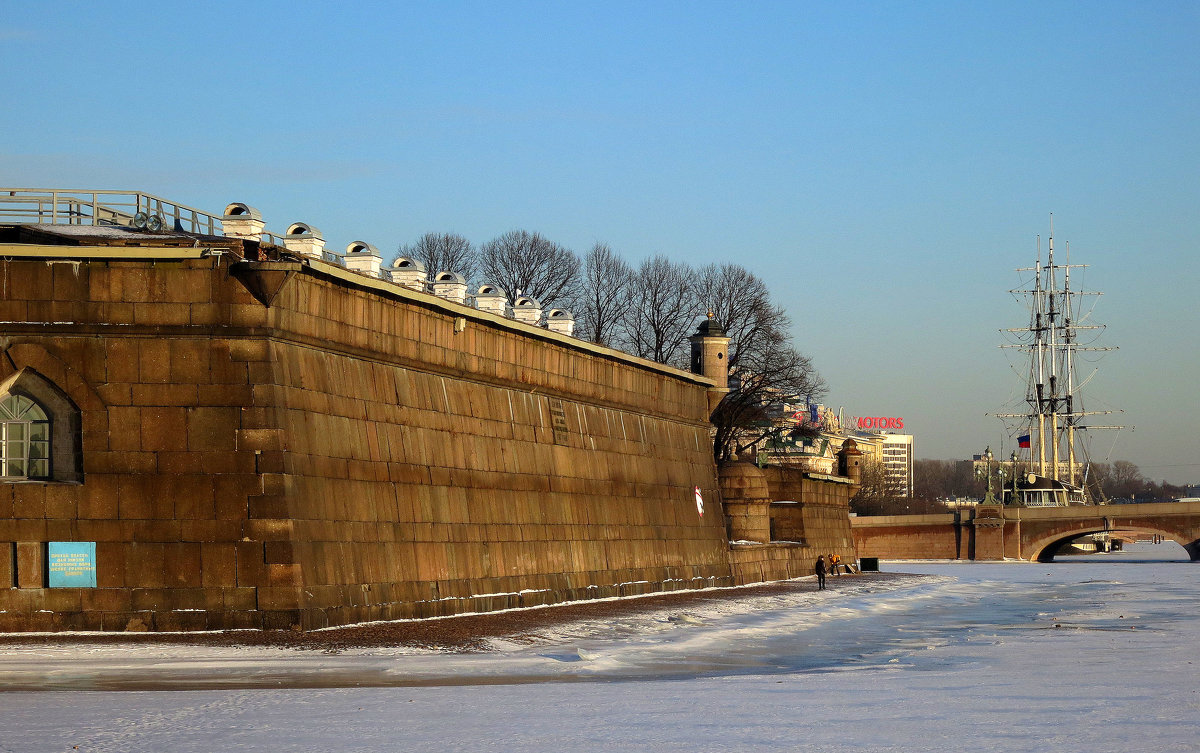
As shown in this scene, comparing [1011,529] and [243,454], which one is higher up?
[243,454]

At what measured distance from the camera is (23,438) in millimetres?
27312

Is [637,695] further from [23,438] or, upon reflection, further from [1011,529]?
[1011,529]

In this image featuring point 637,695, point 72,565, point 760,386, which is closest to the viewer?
point 637,695

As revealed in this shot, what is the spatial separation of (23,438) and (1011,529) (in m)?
99.2

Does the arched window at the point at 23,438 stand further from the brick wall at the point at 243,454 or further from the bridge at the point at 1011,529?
the bridge at the point at 1011,529

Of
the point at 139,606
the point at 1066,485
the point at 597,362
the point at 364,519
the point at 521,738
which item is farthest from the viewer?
the point at 1066,485

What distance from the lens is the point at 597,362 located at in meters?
45.5

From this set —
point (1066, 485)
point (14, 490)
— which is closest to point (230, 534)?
point (14, 490)

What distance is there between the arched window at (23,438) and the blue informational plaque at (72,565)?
1.44 meters

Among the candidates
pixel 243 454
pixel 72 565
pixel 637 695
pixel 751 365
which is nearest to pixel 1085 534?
pixel 751 365

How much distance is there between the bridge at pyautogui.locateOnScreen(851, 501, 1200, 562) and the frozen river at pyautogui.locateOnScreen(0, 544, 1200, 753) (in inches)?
3232

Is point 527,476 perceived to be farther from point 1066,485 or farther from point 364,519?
point 1066,485

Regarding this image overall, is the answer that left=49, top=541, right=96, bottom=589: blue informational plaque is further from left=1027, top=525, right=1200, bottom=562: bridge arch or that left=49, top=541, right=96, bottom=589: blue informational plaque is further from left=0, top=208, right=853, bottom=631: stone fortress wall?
left=1027, top=525, right=1200, bottom=562: bridge arch

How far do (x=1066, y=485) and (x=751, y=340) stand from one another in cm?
8524
